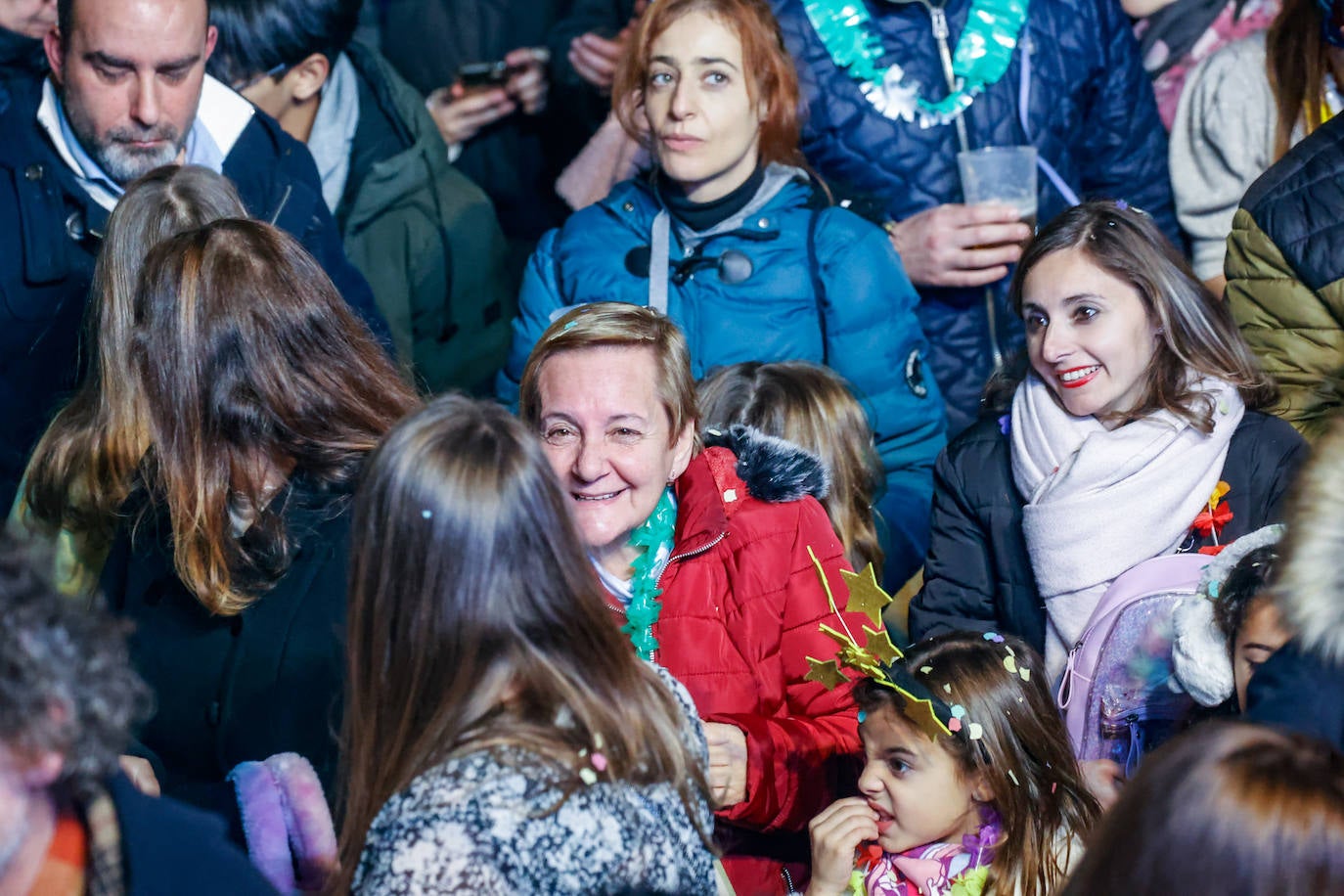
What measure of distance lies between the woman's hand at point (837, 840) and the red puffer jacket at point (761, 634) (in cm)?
18

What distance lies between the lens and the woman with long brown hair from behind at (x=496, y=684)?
1836mm

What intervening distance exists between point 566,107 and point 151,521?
8.45 feet

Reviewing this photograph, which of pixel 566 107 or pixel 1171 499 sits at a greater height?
pixel 566 107

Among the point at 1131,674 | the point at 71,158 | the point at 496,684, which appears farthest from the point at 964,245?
the point at 496,684

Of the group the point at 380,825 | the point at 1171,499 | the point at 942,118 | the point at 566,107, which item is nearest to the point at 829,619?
the point at 1171,499

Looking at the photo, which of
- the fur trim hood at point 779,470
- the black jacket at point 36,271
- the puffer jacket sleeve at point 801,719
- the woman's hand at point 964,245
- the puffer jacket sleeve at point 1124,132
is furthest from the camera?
the puffer jacket sleeve at point 1124,132

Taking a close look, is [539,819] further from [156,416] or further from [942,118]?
[942,118]

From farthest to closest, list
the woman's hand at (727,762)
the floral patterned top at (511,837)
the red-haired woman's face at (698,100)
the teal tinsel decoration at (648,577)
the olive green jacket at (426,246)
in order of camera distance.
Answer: the olive green jacket at (426,246) → the red-haired woman's face at (698,100) → the teal tinsel decoration at (648,577) → the woman's hand at (727,762) → the floral patterned top at (511,837)

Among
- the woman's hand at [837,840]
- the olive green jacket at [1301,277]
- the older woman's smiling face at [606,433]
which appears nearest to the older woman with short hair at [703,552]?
the older woman's smiling face at [606,433]

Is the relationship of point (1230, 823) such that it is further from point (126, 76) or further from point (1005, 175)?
point (126, 76)

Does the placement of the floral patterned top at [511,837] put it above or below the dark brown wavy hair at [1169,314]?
below

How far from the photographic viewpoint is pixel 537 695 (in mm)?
1940

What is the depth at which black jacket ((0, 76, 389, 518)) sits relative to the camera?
362cm

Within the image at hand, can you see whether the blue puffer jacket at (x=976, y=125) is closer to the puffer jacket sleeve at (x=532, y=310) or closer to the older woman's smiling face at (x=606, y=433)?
the puffer jacket sleeve at (x=532, y=310)
